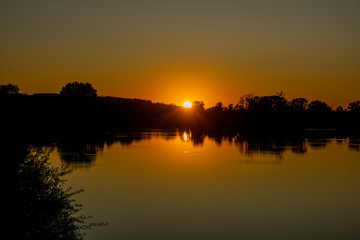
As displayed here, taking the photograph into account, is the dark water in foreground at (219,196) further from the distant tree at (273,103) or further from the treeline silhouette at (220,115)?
the distant tree at (273,103)

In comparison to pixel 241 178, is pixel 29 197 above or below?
above

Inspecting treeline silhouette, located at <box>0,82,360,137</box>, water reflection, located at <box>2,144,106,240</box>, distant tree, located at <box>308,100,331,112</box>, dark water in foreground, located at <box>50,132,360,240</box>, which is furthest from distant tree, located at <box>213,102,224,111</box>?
water reflection, located at <box>2,144,106,240</box>

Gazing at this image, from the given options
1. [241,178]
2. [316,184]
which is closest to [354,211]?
[316,184]

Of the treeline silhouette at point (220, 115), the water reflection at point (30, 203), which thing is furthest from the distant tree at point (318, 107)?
the water reflection at point (30, 203)

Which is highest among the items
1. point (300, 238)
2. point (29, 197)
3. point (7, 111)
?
point (7, 111)

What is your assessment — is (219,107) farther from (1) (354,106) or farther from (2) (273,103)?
(1) (354,106)

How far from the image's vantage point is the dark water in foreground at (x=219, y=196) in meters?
22.0

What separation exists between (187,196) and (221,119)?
471 feet

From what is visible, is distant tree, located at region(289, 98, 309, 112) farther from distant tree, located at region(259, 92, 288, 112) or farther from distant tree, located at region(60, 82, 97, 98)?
distant tree, located at region(60, 82, 97, 98)

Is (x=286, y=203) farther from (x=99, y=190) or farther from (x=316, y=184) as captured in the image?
(x=99, y=190)

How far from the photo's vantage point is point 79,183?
35844mm

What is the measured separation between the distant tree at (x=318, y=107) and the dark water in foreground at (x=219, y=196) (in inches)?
5026

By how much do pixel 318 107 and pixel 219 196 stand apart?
16194cm

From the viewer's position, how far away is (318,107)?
594 ft
